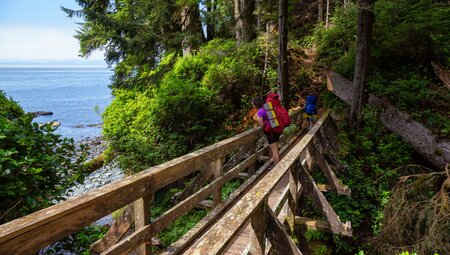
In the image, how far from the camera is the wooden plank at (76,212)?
5.73 ft

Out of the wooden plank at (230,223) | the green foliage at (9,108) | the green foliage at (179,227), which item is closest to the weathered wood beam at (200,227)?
the wooden plank at (230,223)

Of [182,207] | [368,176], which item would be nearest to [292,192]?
[182,207]

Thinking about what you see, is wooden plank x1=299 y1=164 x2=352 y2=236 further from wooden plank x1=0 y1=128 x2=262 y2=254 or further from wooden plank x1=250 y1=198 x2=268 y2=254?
wooden plank x1=250 y1=198 x2=268 y2=254

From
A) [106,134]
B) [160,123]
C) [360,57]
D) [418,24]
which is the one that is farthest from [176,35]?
[418,24]

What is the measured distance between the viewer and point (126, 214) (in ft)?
11.0

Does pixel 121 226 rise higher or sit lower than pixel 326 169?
higher

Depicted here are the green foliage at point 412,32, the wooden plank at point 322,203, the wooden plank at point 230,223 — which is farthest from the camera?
the green foliage at point 412,32

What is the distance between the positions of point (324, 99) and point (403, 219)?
8.61m

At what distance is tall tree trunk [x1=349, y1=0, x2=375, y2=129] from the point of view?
9016mm

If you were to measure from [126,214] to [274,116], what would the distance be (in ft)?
14.1

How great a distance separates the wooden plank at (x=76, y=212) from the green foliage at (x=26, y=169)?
66.1 inches

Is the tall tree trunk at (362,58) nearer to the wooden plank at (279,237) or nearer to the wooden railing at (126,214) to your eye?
the wooden railing at (126,214)

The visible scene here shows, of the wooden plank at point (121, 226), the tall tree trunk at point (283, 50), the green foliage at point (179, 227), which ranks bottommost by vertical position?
the green foliage at point (179, 227)

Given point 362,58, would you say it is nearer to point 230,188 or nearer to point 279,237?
point 230,188
